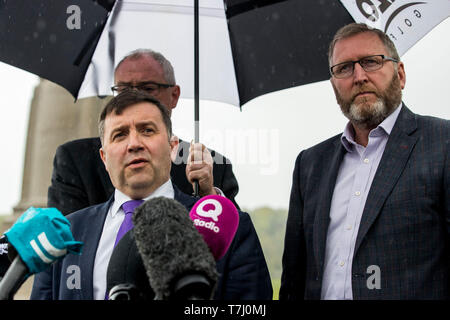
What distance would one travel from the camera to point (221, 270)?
2.45 m

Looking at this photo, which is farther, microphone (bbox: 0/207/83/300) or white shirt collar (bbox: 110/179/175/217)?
white shirt collar (bbox: 110/179/175/217)

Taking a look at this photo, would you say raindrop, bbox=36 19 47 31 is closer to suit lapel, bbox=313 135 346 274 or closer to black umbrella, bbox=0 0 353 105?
black umbrella, bbox=0 0 353 105

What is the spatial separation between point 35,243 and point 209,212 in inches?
22.9

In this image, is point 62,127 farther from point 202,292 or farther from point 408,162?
point 202,292

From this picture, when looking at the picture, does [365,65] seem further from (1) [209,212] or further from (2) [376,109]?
(1) [209,212]

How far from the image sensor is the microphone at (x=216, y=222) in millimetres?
1887

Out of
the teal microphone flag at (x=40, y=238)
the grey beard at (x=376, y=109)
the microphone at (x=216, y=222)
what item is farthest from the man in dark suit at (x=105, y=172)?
the teal microphone flag at (x=40, y=238)

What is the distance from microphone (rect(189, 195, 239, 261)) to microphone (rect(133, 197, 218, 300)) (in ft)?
0.96

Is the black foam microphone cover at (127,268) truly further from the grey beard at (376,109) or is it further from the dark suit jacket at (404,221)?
the grey beard at (376,109)

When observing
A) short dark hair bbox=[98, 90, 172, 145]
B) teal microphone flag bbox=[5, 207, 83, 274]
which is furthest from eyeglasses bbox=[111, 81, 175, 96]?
teal microphone flag bbox=[5, 207, 83, 274]

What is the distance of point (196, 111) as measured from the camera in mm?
3477

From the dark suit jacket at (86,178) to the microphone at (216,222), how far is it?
155 cm

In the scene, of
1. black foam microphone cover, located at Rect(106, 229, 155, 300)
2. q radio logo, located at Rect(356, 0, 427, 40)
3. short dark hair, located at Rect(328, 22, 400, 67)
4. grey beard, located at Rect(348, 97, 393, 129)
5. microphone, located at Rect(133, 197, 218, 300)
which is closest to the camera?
microphone, located at Rect(133, 197, 218, 300)

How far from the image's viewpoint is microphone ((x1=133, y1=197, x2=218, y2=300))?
4.58 feet
